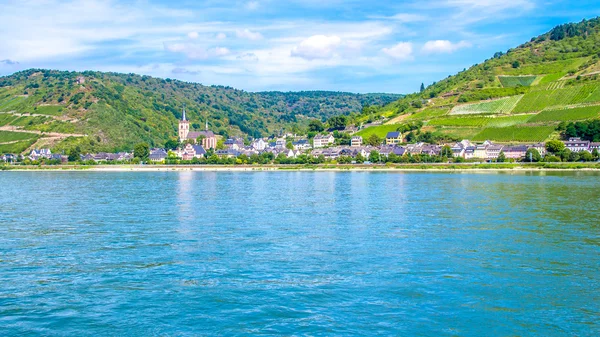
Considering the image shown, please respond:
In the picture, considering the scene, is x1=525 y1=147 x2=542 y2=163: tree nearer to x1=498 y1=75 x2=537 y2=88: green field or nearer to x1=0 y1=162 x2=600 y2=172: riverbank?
x1=0 y1=162 x2=600 y2=172: riverbank

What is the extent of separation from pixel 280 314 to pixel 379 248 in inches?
283

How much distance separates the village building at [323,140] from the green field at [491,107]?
87.7 ft

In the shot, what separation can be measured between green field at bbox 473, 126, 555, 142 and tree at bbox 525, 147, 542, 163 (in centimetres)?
580

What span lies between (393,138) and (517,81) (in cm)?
3331

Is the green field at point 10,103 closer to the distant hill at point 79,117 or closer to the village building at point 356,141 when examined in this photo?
the distant hill at point 79,117

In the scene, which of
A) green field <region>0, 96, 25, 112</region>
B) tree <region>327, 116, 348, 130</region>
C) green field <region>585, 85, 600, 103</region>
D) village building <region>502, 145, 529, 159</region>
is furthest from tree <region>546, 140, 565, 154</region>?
green field <region>0, 96, 25, 112</region>

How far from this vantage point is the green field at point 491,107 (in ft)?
336

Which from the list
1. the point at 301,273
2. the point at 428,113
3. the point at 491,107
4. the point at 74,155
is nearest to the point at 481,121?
the point at 491,107

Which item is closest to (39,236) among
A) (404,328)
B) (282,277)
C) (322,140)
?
(282,277)

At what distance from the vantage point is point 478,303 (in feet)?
41.2

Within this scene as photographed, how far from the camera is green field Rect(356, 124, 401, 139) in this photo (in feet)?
378

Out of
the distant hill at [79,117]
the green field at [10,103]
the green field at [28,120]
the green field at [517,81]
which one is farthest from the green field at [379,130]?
the green field at [10,103]

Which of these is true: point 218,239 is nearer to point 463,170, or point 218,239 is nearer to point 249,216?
point 249,216

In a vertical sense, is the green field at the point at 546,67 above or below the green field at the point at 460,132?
above
